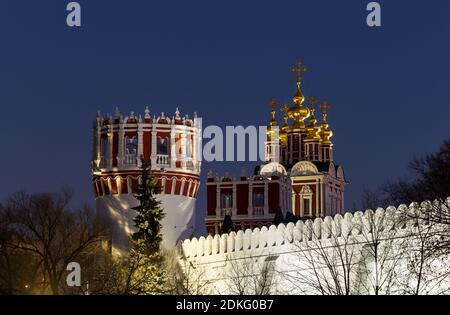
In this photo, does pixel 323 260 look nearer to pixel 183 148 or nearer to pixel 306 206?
pixel 183 148

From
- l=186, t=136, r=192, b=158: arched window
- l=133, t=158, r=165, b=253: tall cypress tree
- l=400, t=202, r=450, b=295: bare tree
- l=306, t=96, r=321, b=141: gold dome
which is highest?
l=306, t=96, r=321, b=141: gold dome

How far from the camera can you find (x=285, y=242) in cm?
5519

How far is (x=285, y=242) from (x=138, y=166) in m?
14.2

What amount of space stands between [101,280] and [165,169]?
572 inches

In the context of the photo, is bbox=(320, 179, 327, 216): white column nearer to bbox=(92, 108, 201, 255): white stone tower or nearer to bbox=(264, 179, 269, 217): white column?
bbox=(264, 179, 269, 217): white column

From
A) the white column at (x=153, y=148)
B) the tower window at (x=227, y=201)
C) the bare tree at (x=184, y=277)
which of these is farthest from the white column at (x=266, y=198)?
the bare tree at (x=184, y=277)

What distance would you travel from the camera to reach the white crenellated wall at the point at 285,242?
4512cm

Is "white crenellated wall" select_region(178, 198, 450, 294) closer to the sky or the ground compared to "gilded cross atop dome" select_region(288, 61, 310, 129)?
closer to the ground

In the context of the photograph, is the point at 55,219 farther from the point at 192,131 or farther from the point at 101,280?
the point at 192,131

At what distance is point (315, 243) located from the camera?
170ft

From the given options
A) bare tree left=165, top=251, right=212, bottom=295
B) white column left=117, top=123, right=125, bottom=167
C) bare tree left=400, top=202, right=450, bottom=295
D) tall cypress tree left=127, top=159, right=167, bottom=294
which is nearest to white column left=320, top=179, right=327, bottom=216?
white column left=117, top=123, right=125, bottom=167

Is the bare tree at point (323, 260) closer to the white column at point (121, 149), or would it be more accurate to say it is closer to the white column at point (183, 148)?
the white column at point (183, 148)

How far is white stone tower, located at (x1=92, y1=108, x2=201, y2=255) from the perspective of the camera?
219 ft

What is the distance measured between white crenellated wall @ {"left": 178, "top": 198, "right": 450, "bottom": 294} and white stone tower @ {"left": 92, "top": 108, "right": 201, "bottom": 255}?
9.64 ft
